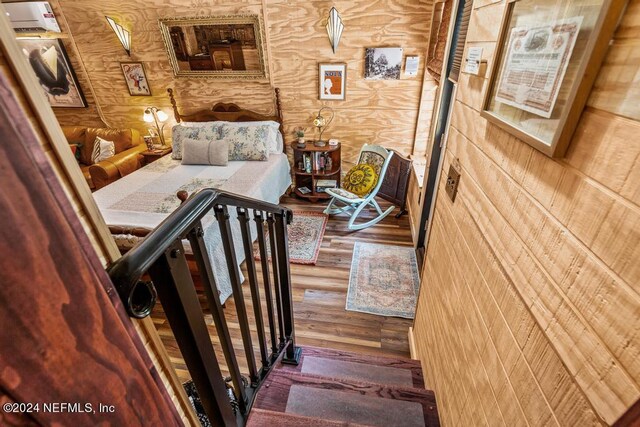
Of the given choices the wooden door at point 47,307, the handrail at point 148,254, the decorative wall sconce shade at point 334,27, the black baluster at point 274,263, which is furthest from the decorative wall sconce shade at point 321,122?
the wooden door at point 47,307

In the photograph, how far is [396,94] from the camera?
142 inches

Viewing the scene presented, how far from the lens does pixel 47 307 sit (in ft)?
0.87

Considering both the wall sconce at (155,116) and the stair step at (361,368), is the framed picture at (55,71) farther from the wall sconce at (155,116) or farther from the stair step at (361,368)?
the stair step at (361,368)

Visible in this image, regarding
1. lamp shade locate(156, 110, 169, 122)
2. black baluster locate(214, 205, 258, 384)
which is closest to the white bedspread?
lamp shade locate(156, 110, 169, 122)

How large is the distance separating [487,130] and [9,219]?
46.4 inches

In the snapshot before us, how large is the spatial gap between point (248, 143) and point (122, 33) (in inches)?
82.7

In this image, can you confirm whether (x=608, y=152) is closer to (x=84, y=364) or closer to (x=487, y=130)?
(x=487, y=130)

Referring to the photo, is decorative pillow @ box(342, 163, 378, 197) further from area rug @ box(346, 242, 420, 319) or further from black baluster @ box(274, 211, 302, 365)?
black baluster @ box(274, 211, 302, 365)

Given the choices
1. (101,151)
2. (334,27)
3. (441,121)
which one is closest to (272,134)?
(334,27)

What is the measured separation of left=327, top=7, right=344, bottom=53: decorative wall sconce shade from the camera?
3158 millimetres

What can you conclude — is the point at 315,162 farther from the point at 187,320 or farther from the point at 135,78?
the point at 187,320

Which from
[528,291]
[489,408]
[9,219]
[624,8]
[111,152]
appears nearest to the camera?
[9,219]

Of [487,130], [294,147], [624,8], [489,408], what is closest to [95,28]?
[294,147]

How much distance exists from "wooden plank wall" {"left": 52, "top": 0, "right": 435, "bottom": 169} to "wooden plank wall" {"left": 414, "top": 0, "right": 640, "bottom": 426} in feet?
8.01
